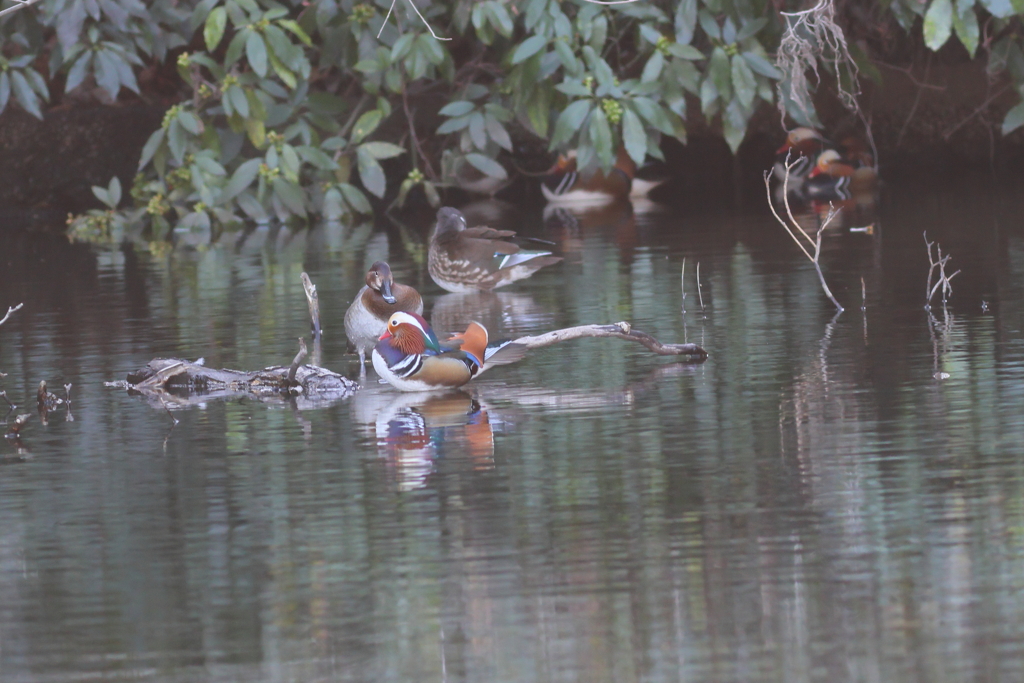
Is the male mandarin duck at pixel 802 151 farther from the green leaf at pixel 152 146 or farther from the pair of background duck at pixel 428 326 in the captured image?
the pair of background duck at pixel 428 326

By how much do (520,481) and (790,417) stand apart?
94 cm

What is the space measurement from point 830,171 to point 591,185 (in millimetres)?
1833

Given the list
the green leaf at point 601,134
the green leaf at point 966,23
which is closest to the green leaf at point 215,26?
the green leaf at point 601,134

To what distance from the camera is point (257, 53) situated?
10.1m

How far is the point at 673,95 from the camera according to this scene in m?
10.1

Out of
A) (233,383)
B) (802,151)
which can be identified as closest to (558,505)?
(233,383)

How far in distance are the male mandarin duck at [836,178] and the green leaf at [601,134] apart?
2.89m

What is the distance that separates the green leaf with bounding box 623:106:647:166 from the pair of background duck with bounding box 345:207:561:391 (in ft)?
7.44

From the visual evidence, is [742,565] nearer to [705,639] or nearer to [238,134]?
[705,639]

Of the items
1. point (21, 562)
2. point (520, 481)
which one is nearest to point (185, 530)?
point (21, 562)

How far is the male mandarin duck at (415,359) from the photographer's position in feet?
16.5

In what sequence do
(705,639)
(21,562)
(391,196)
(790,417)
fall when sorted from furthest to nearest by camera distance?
(391,196), (790,417), (21,562), (705,639)

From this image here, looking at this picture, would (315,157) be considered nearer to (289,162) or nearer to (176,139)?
(289,162)

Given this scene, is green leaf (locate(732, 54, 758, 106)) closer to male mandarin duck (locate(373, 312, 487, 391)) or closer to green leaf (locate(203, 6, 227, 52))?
green leaf (locate(203, 6, 227, 52))
